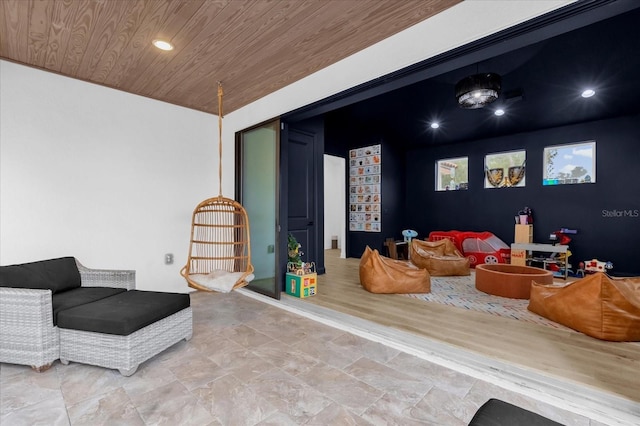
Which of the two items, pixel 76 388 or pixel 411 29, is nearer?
pixel 76 388

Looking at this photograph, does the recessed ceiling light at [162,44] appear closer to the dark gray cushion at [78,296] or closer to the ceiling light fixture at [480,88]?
the dark gray cushion at [78,296]

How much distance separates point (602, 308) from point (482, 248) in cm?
345

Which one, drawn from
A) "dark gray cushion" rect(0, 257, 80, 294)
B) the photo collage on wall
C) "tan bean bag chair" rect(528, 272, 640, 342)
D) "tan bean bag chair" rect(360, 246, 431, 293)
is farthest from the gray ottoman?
the photo collage on wall

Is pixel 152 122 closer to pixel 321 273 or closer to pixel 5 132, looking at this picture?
pixel 5 132

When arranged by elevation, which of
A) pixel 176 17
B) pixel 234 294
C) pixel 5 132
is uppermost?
pixel 176 17

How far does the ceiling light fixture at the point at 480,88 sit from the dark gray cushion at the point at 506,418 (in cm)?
310

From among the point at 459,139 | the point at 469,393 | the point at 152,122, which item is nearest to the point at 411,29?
the point at 469,393

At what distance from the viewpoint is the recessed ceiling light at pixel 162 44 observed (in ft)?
8.56

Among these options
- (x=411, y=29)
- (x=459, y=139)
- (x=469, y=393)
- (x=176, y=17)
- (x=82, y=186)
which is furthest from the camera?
A: (x=459, y=139)

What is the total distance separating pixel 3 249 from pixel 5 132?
1.16m

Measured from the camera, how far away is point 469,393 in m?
1.87

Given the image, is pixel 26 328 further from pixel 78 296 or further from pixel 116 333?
pixel 116 333

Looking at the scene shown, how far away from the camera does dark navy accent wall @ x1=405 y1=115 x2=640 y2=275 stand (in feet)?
17.3

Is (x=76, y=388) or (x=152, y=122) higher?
(x=152, y=122)
